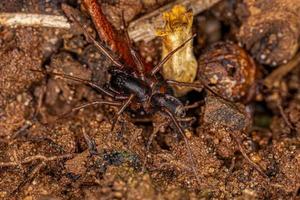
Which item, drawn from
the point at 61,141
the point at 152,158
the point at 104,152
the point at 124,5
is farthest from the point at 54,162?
the point at 124,5

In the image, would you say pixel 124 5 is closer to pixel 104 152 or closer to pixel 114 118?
pixel 114 118

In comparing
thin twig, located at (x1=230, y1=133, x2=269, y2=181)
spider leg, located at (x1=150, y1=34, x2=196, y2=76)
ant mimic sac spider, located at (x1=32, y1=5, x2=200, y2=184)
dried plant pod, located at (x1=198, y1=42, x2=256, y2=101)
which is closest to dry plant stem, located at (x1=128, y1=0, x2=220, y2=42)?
ant mimic sac spider, located at (x1=32, y1=5, x2=200, y2=184)

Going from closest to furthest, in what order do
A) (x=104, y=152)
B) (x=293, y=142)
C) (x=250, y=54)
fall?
1. (x=104, y=152)
2. (x=293, y=142)
3. (x=250, y=54)

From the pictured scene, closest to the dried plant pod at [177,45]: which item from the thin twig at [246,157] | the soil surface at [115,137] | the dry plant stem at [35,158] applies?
the soil surface at [115,137]

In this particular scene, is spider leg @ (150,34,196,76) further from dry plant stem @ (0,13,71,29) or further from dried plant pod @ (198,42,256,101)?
dry plant stem @ (0,13,71,29)

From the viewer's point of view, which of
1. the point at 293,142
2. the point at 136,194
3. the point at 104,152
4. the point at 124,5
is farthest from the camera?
the point at 124,5

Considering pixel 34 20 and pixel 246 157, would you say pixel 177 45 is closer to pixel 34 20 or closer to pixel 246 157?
pixel 246 157

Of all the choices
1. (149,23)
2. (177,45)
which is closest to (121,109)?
(177,45)
